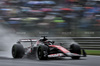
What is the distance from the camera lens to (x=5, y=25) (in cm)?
1504

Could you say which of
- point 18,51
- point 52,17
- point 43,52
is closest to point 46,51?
point 43,52

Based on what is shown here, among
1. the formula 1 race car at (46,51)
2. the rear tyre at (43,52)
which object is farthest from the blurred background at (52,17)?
the rear tyre at (43,52)

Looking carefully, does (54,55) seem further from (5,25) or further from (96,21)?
(5,25)

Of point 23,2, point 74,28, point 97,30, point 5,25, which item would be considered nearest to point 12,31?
point 5,25

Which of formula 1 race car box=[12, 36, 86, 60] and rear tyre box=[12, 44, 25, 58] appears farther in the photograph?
rear tyre box=[12, 44, 25, 58]

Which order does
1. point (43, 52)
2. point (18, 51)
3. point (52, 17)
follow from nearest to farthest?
point (43, 52) → point (18, 51) → point (52, 17)

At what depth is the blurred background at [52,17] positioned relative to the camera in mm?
13594

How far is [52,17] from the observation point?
14.7m

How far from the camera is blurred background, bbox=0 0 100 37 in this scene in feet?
44.6

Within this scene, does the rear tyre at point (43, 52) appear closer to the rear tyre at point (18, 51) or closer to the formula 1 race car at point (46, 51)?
the formula 1 race car at point (46, 51)

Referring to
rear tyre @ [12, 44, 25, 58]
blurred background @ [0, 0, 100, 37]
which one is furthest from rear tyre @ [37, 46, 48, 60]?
blurred background @ [0, 0, 100, 37]

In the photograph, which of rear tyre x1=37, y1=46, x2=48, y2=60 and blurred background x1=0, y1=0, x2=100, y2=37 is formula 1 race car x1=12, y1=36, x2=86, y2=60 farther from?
blurred background x1=0, y1=0, x2=100, y2=37

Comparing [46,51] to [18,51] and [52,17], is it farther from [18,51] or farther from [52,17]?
[52,17]

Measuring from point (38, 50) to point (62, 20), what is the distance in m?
7.03
